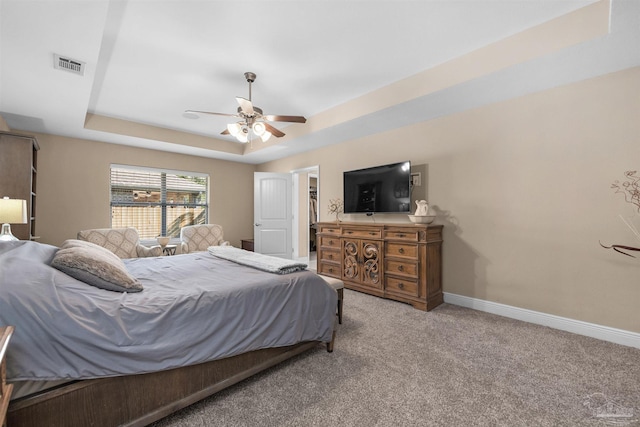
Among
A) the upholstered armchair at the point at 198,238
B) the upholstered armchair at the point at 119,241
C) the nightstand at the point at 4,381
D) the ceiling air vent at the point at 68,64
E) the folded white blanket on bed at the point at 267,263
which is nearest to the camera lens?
the nightstand at the point at 4,381

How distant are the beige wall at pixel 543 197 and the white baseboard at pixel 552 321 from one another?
5cm

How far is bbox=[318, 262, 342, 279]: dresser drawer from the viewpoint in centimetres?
411

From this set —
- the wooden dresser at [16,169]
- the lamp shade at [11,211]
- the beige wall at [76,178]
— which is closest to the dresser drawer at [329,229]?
the beige wall at [76,178]

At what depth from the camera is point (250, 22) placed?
2.14m

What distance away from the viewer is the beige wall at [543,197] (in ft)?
7.80

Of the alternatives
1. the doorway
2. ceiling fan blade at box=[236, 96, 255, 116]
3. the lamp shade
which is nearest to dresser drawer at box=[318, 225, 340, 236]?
the doorway

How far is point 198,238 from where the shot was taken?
4852 millimetres

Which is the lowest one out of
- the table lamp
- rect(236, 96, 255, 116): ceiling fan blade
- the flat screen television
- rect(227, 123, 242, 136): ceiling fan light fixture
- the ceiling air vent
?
the table lamp

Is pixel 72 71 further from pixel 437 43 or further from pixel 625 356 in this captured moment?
pixel 625 356

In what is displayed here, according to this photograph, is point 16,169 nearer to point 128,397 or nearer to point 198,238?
point 198,238

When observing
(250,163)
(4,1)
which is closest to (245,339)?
(4,1)

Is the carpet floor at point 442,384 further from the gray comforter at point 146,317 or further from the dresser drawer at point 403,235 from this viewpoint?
the dresser drawer at point 403,235

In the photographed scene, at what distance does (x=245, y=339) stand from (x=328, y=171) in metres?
3.66

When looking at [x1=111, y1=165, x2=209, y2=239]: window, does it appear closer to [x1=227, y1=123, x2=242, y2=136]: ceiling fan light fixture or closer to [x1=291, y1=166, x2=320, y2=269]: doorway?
[x1=291, y1=166, x2=320, y2=269]: doorway
